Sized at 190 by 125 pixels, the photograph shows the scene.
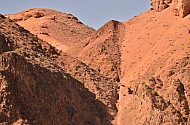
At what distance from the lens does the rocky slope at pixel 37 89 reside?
110 feet

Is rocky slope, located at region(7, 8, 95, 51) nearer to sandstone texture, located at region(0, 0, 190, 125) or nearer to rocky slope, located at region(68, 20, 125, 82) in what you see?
rocky slope, located at region(68, 20, 125, 82)

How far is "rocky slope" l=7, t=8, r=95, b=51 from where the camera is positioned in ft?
212

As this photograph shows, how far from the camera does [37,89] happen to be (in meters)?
36.1

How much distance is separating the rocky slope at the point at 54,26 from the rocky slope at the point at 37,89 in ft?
52.6

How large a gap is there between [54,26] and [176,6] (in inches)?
879

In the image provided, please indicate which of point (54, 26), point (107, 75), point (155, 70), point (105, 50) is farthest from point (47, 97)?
point (54, 26)

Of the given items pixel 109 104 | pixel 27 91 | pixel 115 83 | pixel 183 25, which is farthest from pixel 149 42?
pixel 27 91

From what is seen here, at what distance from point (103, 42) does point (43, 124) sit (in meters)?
18.5

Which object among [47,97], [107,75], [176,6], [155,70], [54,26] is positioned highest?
[54,26]

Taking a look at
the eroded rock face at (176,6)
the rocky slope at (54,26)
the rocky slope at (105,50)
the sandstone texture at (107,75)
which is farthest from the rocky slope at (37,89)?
the rocky slope at (54,26)

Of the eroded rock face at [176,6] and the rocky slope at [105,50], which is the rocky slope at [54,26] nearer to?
the rocky slope at [105,50]

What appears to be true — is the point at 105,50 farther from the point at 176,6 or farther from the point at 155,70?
the point at 155,70

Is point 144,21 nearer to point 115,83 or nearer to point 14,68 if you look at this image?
point 115,83

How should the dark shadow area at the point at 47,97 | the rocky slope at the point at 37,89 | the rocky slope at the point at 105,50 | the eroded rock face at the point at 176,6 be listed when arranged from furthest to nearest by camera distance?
the eroded rock face at the point at 176,6, the rocky slope at the point at 105,50, the dark shadow area at the point at 47,97, the rocky slope at the point at 37,89
